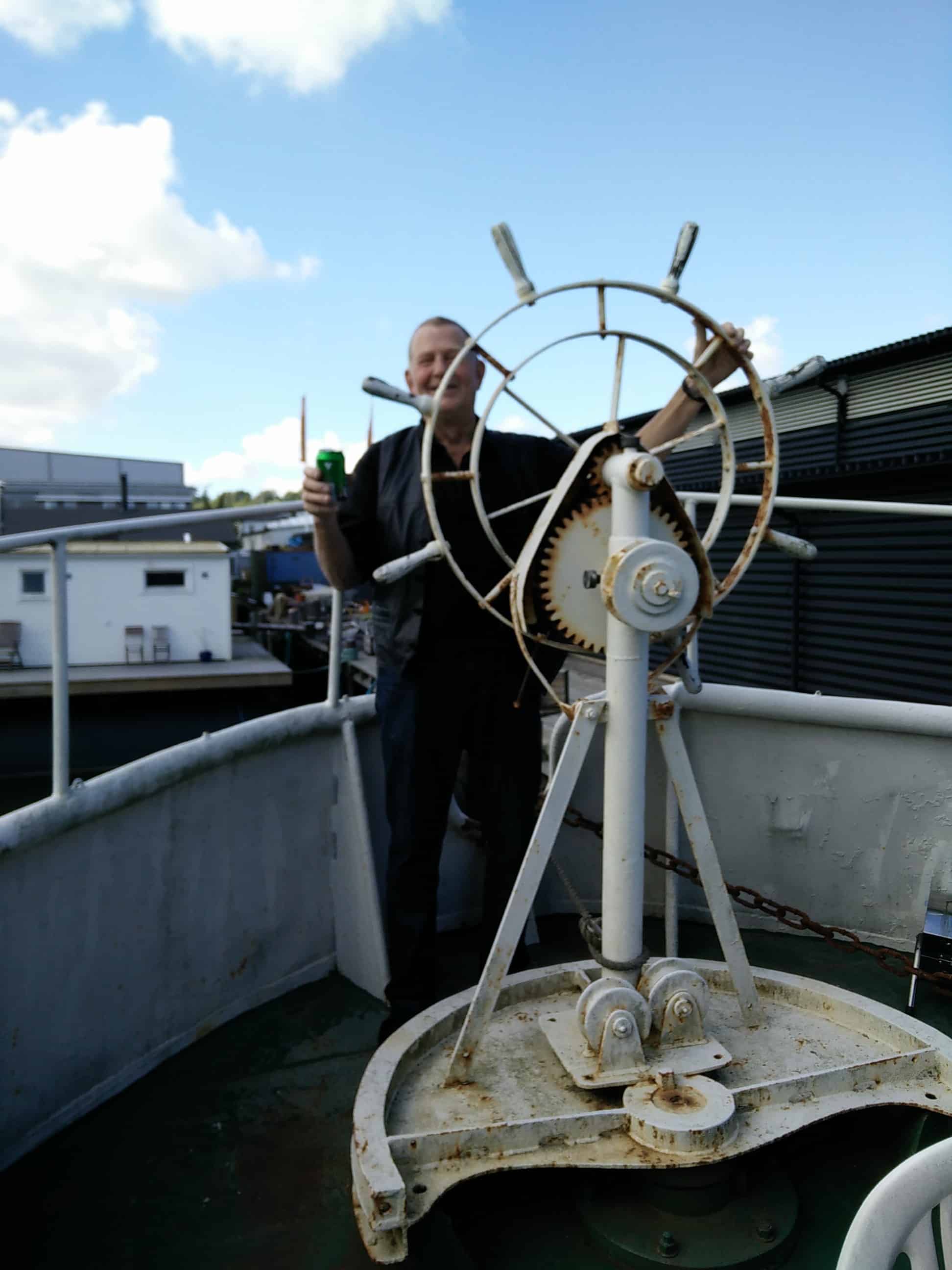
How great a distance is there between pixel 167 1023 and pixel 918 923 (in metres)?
2.11

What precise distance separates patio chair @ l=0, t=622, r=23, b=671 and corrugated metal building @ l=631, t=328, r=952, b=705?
10727 mm

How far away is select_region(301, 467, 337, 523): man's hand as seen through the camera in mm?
1765

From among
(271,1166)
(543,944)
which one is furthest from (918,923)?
(271,1166)

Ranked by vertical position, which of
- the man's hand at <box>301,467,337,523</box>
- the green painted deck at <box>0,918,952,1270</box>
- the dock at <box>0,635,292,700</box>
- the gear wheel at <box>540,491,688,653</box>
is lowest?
the dock at <box>0,635,292,700</box>

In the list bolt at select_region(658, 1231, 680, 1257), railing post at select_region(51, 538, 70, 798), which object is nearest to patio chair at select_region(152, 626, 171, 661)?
railing post at select_region(51, 538, 70, 798)

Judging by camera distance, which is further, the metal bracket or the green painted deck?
the metal bracket

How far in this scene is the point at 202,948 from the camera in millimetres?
2373

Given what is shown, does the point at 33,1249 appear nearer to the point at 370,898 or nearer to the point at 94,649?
the point at 370,898

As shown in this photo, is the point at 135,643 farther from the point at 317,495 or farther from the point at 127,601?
the point at 317,495

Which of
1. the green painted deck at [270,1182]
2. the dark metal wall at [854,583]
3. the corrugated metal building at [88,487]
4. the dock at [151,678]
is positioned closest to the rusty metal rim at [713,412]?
the green painted deck at [270,1182]

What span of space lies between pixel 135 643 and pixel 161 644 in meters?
0.42

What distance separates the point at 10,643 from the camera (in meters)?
14.5

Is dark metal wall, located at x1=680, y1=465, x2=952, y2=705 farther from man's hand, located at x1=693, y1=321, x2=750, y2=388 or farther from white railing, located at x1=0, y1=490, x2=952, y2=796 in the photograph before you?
man's hand, located at x1=693, y1=321, x2=750, y2=388

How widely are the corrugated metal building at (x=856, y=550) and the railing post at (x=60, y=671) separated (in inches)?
295
